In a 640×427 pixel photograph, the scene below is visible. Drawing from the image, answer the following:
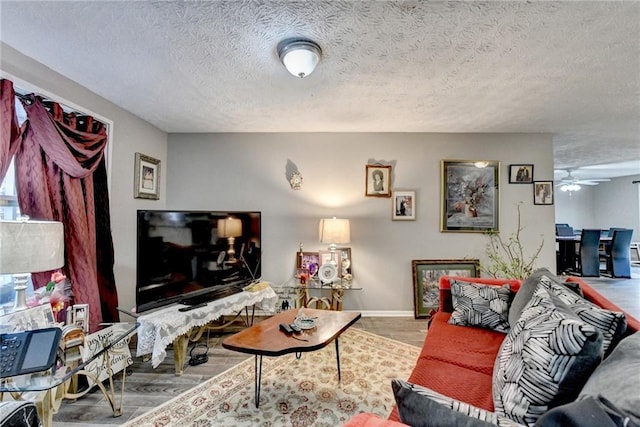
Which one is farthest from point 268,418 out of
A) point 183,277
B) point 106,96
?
point 106,96

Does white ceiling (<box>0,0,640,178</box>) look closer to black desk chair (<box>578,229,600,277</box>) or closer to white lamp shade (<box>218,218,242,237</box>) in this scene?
white lamp shade (<box>218,218,242,237</box>)

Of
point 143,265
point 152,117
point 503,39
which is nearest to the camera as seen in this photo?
point 503,39

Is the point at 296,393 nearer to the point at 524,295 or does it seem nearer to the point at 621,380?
the point at 524,295

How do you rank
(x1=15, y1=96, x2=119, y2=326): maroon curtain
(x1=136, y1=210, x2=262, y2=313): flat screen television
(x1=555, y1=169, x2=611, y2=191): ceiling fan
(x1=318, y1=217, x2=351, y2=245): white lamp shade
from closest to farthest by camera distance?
(x1=15, y1=96, x2=119, y2=326): maroon curtain → (x1=136, y1=210, x2=262, y2=313): flat screen television → (x1=318, y1=217, x2=351, y2=245): white lamp shade → (x1=555, y1=169, x2=611, y2=191): ceiling fan

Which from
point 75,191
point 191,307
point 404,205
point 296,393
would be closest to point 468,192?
point 404,205

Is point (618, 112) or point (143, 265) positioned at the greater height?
point (618, 112)

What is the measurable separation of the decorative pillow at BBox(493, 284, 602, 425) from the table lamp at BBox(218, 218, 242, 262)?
103 inches

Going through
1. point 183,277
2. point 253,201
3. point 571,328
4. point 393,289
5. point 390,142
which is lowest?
point 393,289

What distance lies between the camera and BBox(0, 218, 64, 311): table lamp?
4.98 ft

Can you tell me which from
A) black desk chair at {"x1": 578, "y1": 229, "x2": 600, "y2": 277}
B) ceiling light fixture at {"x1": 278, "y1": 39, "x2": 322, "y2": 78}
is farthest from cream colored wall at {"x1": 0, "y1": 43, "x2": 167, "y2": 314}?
black desk chair at {"x1": 578, "y1": 229, "x2": 600, "y2": 277}

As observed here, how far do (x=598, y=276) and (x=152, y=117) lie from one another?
8549 millimetres

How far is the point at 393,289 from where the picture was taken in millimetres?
3916

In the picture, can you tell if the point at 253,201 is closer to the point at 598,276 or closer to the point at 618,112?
A: the point at 618,112

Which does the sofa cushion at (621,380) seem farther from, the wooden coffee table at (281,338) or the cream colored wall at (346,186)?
the cream colored wall at (346,186)
